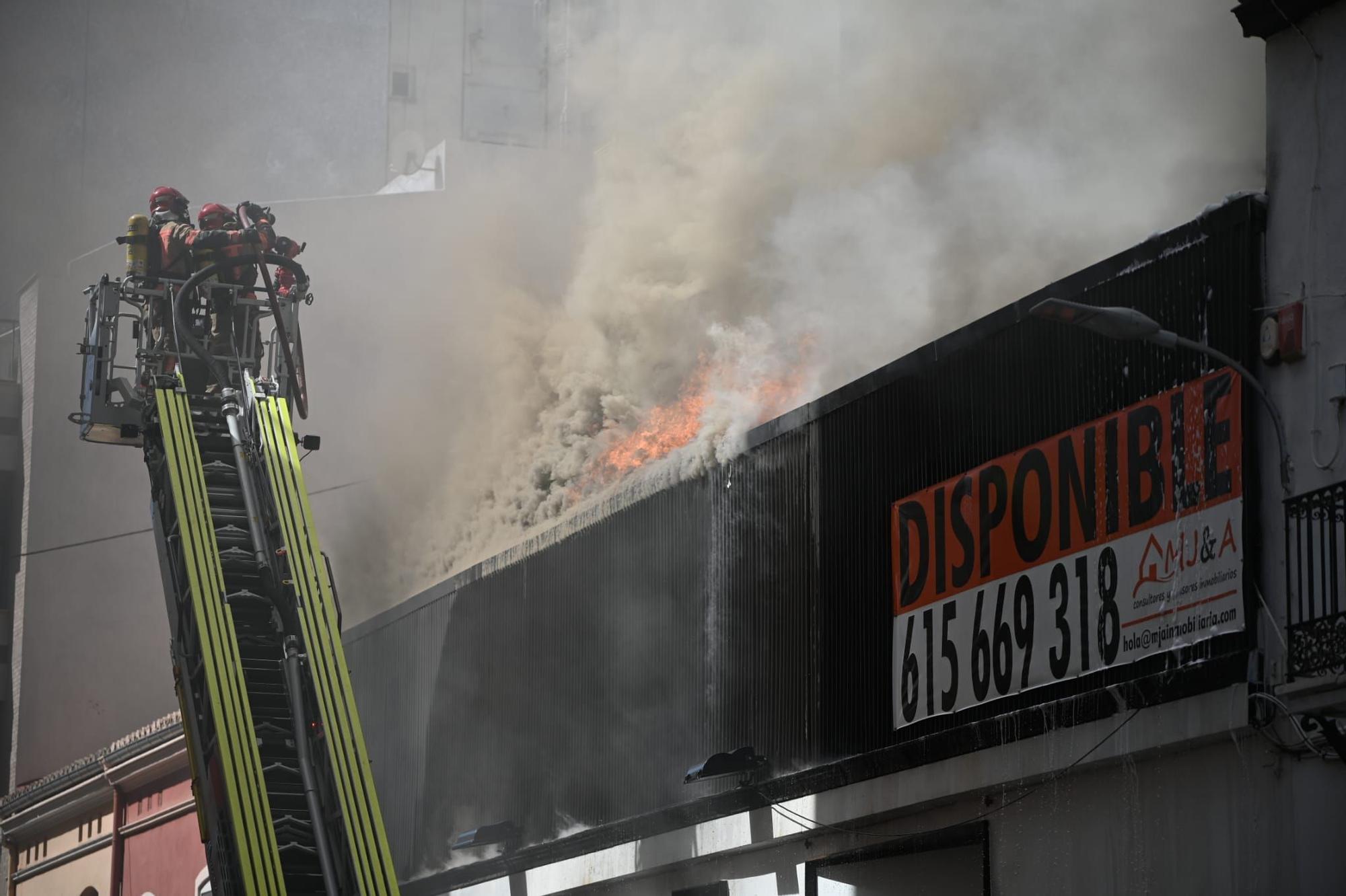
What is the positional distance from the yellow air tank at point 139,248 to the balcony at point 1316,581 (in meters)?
11.4

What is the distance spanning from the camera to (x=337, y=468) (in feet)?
116

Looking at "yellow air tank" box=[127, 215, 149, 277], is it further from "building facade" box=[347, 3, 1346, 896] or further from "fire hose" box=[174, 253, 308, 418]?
"building facade" box=[347, 3, 1346, 896]

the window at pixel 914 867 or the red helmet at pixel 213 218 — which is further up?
the red helmet at pixel 213 218

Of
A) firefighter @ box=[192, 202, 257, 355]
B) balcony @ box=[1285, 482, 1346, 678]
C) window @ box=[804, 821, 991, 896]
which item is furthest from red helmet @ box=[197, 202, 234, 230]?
balcony @ box=[1285, 482, 1346, 678]

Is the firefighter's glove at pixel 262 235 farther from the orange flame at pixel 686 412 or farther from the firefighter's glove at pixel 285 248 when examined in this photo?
the orange flame at pixel 686 412

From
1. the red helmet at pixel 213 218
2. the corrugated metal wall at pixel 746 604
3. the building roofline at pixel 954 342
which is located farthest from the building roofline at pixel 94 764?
the red helmet at pixel 213 218

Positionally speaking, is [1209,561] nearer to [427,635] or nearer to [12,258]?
[427,635]

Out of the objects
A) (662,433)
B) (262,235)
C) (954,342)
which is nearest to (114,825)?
(662,433)

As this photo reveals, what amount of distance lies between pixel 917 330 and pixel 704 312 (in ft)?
16.9

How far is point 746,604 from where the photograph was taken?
1723 centimetres

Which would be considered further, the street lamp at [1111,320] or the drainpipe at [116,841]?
the drainpipe at [116,841]

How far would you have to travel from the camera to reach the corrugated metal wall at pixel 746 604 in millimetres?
13289

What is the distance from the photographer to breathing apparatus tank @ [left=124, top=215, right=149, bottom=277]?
1833 cm

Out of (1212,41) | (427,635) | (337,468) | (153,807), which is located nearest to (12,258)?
(337,468)
